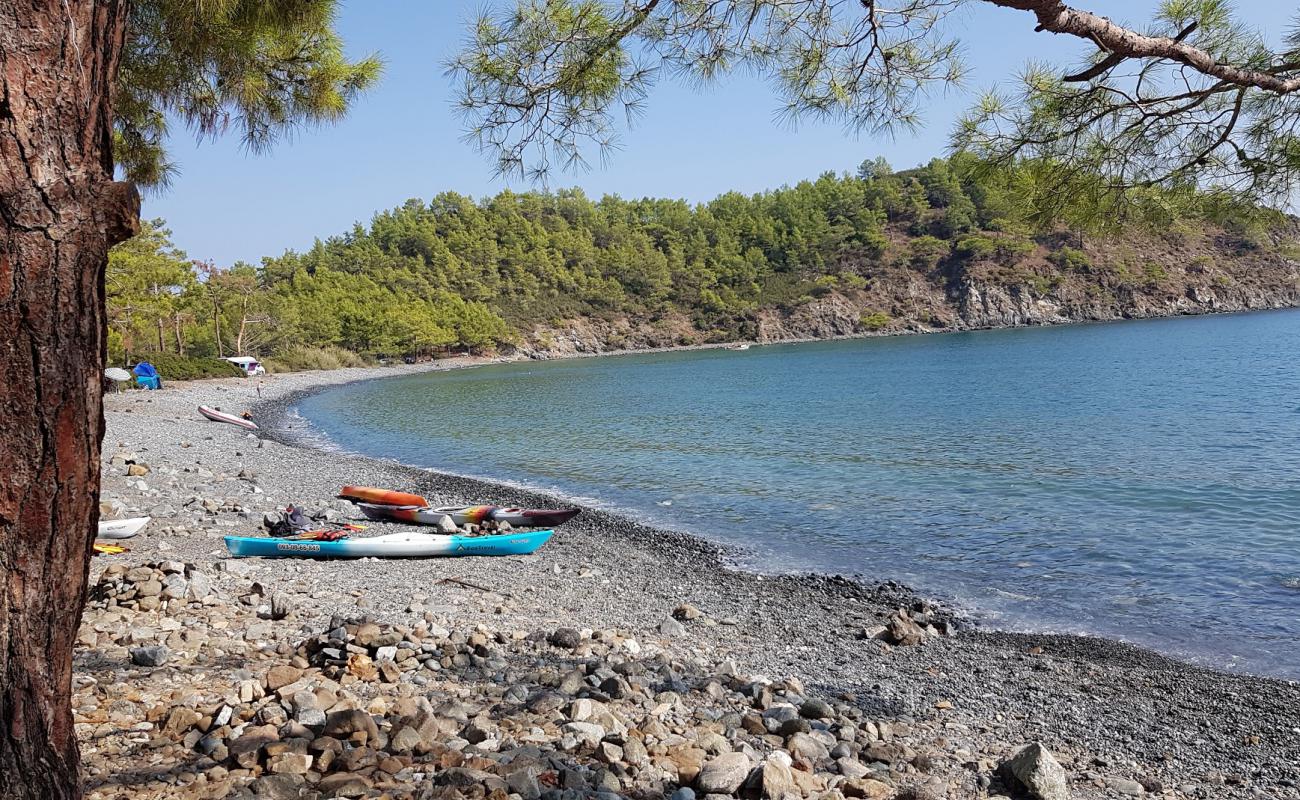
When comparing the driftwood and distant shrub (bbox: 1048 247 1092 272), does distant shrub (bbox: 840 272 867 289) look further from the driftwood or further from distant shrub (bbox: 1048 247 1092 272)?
the driftwood

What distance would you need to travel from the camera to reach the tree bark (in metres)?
2.11

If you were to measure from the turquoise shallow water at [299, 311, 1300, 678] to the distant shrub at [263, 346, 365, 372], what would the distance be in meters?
33.3

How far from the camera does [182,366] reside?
49875 mm

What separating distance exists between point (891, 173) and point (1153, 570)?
564 ft

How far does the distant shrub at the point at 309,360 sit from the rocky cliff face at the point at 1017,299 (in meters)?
43.2

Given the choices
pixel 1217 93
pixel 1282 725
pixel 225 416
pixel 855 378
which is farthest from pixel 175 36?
pixel 855 378

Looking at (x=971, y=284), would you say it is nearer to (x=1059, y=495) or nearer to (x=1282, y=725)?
(x=1059, y=495)

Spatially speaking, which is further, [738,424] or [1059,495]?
[738,424]

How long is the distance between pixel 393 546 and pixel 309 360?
7160cm

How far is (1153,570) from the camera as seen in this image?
10.8m

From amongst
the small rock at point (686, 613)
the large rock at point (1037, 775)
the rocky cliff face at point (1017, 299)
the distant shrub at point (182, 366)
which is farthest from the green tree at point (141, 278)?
the rocky cliff face at point (1017, 299)

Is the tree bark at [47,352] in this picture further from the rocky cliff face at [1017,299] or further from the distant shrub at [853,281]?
the distant shrub at [853,281]

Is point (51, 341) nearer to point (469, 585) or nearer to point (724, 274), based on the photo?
point (469, 585)

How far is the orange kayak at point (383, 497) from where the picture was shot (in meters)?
14.2
